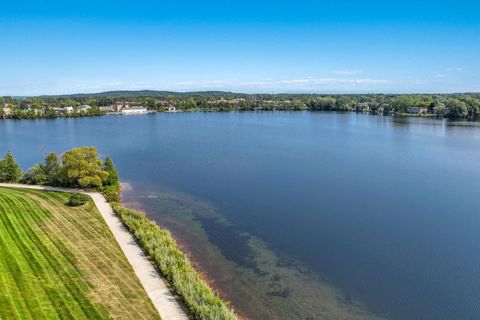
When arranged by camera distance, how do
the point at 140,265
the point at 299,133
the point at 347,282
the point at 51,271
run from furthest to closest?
the point at 299,133 → the point at 347,282 → the point at 140,265 → the point at 51,271

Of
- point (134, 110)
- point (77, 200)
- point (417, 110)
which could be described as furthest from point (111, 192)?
point (134, 110)

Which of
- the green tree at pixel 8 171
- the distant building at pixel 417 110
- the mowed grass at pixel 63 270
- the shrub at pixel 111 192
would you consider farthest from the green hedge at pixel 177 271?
the distant building at pixel 417 110

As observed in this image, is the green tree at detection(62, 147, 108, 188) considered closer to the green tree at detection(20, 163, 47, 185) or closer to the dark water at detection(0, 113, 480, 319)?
the green tree at detection(20, 163, 47, 185)

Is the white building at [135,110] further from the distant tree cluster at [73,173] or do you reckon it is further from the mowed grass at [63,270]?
the mowed grass at [63,270]

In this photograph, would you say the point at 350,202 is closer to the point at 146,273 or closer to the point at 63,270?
the point at 146,273

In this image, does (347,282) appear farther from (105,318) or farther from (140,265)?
(105,318)

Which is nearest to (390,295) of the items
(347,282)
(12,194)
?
(347,282)

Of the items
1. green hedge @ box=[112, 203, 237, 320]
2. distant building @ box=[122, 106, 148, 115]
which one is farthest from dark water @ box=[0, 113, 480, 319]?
distant building @ box=[122, 106, 148, 115]
